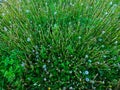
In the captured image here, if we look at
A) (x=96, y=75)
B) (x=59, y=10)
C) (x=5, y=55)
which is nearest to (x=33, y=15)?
(x=59, y=10)

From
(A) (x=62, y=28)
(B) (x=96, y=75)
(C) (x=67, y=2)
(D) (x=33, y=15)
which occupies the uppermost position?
(C) (x=67, y=2)

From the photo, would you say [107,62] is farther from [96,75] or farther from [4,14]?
[4,14]

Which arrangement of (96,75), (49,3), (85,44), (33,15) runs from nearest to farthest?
(96,75) < (85,44) < (33,15) < (49,3)

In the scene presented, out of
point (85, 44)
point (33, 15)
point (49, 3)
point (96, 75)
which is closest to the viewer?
point (96, 75)

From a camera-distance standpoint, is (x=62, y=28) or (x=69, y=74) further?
(x=62, y=28)

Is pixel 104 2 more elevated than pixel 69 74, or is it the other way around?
pixel 104 2

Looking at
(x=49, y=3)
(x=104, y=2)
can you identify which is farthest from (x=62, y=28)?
(x=104, y=2)

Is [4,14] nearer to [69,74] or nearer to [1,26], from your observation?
[1,26]
